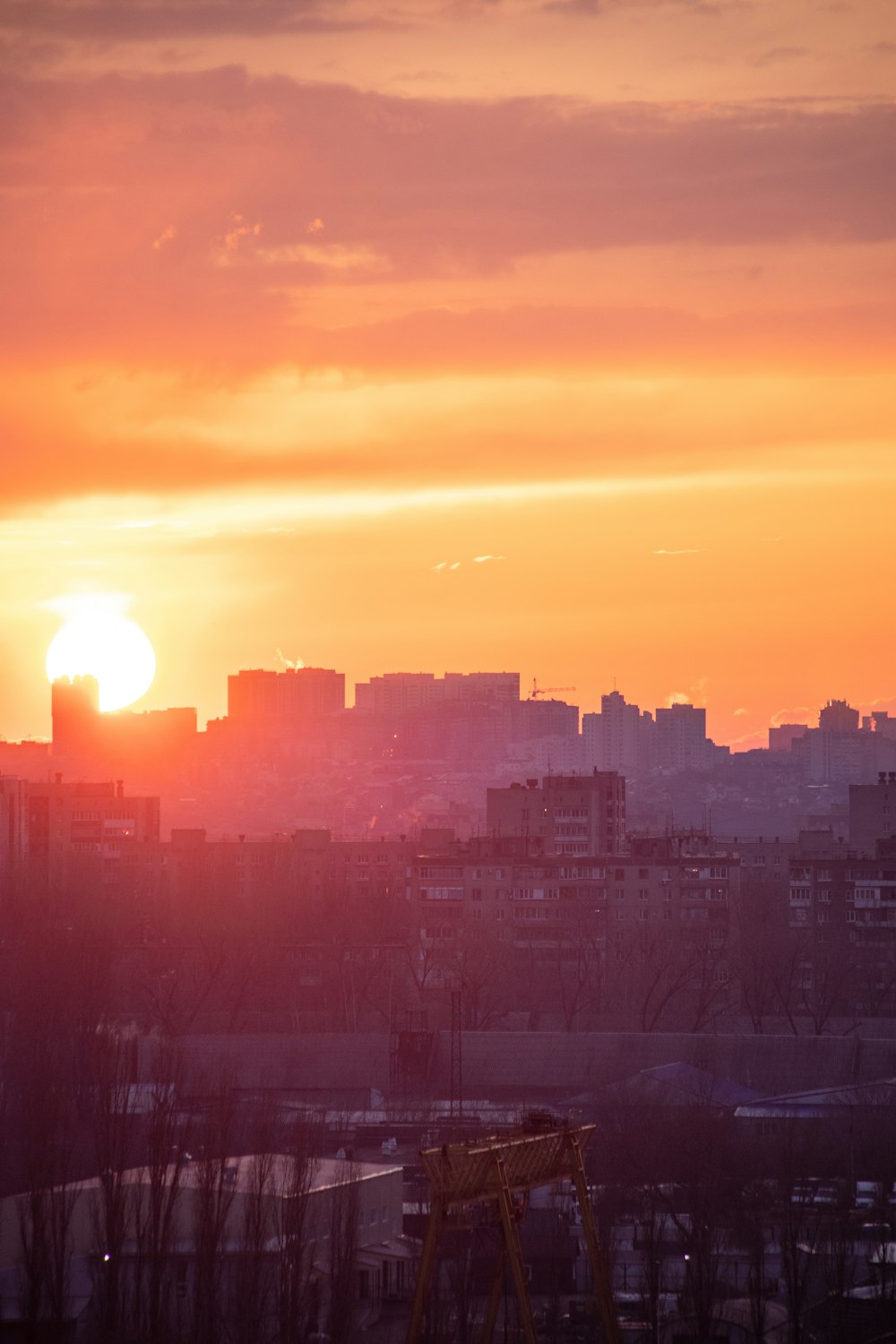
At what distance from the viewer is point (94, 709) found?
10512cm

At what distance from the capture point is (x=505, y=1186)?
12.1 metres

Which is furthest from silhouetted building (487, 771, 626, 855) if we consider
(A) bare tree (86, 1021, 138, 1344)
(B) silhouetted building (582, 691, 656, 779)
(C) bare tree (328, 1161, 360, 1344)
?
(B) silhouetted building (582, 691, 656, 779)

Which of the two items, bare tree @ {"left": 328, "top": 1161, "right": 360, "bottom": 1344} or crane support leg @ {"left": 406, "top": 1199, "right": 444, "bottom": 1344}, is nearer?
crane support leg @ {"left": 406, "top": 1199, "right": 444, "bottom": 1344}

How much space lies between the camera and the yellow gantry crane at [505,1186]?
1207 cm

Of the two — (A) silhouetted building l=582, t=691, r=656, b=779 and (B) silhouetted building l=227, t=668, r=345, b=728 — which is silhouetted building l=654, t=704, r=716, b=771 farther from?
(B) silhouetted building l=227, t=668, r=345, b=728

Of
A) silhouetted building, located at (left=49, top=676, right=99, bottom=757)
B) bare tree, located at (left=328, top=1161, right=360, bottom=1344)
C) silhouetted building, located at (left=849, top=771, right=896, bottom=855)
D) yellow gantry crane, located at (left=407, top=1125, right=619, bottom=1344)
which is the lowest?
bare tree, located at (left=328, top=1161, right=360, bottom=1344)

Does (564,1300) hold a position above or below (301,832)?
below

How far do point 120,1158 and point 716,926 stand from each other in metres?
21.3

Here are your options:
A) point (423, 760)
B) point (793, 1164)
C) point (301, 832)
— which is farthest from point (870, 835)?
point (423, 760)

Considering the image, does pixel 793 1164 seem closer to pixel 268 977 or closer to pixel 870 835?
pixel 268 977

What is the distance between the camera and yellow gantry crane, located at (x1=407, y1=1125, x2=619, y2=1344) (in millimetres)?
12070

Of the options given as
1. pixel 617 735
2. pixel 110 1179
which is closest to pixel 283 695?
pixel 617 735

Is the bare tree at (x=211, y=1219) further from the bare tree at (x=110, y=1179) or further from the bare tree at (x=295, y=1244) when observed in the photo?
the bare tree at (x=110, y=1179)

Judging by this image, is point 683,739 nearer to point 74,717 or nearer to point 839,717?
point 839,717
